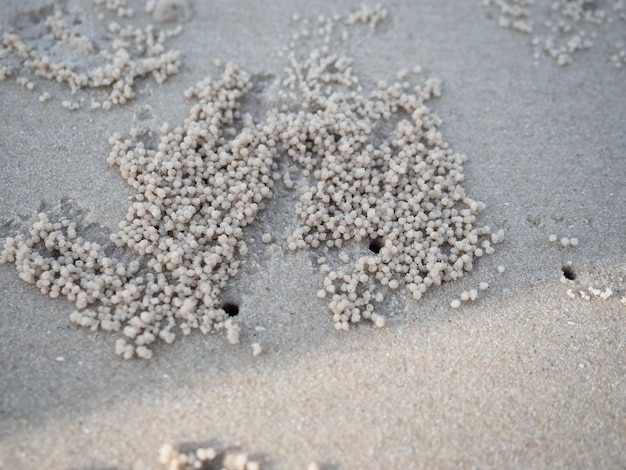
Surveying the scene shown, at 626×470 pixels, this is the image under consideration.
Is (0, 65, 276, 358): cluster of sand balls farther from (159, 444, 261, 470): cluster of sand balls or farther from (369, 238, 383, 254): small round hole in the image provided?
(369, 238, 383, 254): small round hole

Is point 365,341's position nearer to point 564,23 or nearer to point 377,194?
point 377,194

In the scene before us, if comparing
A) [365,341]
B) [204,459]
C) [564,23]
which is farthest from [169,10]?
[204,459]

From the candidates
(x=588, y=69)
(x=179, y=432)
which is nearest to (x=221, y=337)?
(x=179, y=432)

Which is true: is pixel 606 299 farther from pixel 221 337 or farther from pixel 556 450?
pixel 221 337

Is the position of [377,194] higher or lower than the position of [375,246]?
higher

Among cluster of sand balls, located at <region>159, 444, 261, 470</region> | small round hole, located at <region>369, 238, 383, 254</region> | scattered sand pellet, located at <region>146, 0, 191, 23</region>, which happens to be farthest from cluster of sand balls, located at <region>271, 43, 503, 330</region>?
scattered sand pellet, located at <region>146, 0, 191, 23</region>

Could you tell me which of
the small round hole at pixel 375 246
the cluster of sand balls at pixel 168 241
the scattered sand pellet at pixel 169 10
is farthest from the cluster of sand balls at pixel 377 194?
the scattered sand pellet at pixel 169 10
